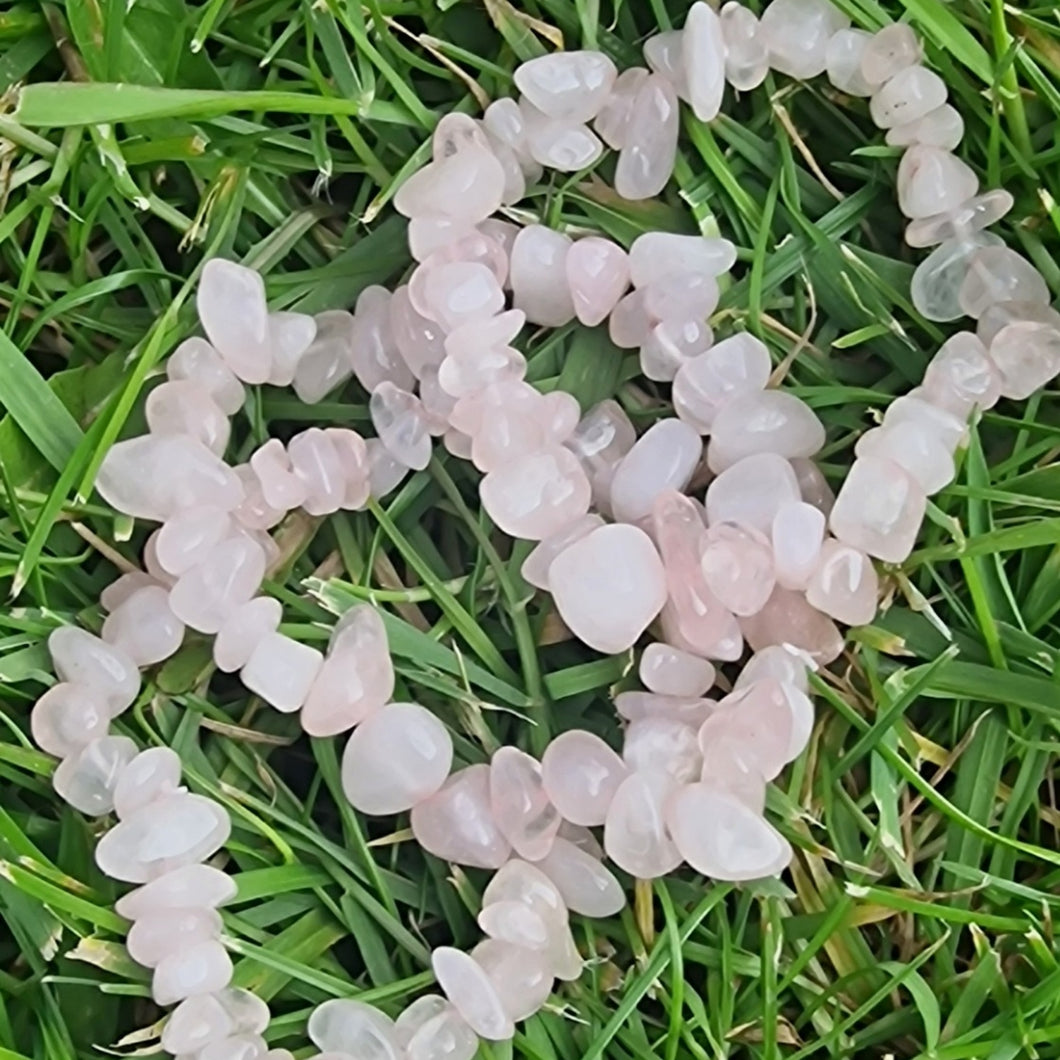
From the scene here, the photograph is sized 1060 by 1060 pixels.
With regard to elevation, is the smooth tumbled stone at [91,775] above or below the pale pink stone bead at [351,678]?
below

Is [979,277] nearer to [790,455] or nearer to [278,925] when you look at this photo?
[790,455]

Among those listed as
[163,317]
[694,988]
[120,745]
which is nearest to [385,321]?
[163,317]

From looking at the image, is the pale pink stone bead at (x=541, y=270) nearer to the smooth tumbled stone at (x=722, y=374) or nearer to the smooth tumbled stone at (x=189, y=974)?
the smooth tumbled stone at (x=722, y=374)

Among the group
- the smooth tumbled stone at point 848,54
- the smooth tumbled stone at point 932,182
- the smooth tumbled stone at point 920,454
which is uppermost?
the smooth tumbled stone at point 848,54

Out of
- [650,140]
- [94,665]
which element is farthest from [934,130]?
[94,665]

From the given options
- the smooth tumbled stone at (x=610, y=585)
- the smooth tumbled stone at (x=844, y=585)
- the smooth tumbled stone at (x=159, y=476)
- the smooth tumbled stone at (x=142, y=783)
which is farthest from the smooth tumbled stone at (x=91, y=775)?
the smooth tumbled stone at (x=844, y=585)

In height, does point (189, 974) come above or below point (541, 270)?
below

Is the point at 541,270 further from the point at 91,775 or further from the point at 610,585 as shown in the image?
the point at 91,775
